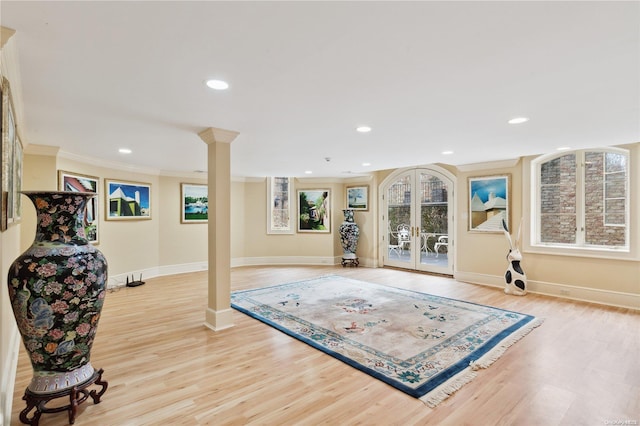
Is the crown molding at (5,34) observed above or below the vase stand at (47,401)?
above

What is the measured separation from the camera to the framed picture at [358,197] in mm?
7887

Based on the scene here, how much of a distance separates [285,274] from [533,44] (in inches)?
232

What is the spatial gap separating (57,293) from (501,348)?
3.69 metres

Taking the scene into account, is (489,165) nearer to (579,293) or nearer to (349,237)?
(579,293)

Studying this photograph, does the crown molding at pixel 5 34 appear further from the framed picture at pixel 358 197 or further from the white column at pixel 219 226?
the framed picture at pixel 358 197

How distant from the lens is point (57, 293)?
192 centimetres

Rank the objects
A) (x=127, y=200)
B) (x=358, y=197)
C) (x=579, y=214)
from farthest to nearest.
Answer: (x=358, y=197) < (x=127, y=200) < (x=579, y=214)

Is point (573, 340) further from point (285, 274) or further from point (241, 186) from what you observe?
point (241, 186)

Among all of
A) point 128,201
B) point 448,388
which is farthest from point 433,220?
point 128,201

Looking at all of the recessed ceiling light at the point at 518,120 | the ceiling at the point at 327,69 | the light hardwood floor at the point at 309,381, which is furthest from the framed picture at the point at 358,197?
the recessed ceiling light at the point at 518,120

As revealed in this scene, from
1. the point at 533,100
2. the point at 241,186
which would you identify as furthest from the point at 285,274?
the point at 533,100

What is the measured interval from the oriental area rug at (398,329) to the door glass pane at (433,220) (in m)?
1.94

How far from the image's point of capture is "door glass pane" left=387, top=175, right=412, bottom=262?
23.8 feet

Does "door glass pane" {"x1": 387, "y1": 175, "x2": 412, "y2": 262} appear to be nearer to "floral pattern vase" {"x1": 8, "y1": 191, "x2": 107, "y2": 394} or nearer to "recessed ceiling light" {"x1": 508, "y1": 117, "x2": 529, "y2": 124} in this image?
"recessed ceiling light" {"x1": 508, "y1": 117, "x2": 529, "y2": 124}
